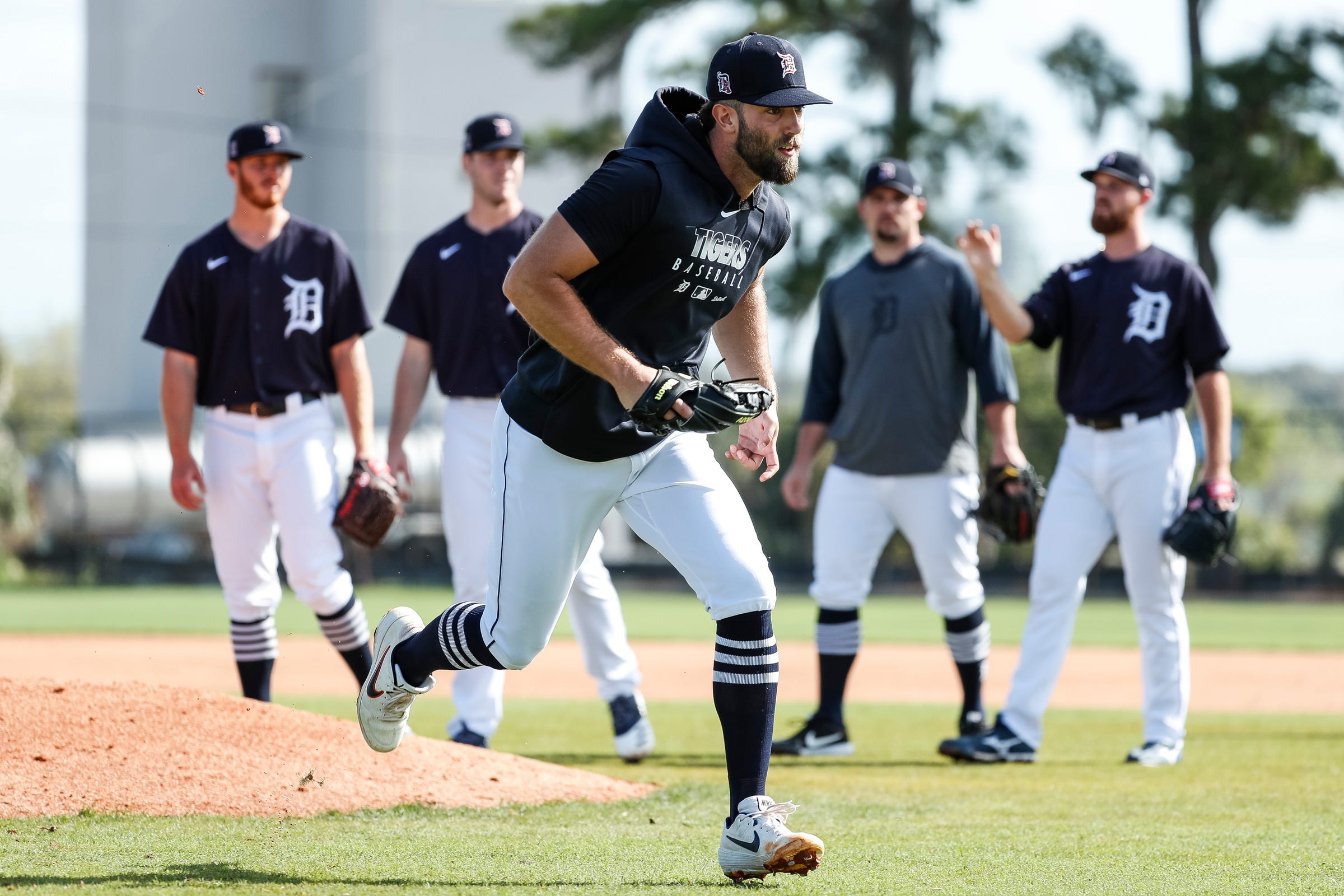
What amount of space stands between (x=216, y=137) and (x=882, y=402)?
41282 millimetres

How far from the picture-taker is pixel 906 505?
7285 mm

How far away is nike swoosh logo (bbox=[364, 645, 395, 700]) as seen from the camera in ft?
15.2

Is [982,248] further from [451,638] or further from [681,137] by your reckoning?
[451,638]

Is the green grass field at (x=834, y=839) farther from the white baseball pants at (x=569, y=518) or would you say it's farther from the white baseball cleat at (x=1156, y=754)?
the white baseball pants at (x=569, y=518)

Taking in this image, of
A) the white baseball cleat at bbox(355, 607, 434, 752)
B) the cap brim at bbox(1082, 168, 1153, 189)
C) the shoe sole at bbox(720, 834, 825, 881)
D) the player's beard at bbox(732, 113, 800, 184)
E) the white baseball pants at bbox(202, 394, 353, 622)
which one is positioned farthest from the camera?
the cap brim at bbox(1082, 168, 1153, 189)

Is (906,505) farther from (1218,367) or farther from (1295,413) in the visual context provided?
(1295,413)

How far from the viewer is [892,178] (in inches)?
287

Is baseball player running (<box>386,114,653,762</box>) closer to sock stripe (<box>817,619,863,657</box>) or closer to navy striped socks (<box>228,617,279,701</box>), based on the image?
navy striped socks (<box>228,617,279,701</box>)

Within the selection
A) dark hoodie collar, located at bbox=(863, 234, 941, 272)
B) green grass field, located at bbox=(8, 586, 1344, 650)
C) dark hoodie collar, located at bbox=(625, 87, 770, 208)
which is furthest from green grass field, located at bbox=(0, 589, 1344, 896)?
green grass field, located at bbox=(8, 586, 1344, 650)

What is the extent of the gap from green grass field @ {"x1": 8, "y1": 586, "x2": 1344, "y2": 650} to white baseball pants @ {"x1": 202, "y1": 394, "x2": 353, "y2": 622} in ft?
25.6

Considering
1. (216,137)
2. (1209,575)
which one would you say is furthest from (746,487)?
(216,137)

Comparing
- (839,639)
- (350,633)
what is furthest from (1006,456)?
(350,633)

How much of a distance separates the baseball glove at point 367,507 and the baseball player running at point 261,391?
0.09m

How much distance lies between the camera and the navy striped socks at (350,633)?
21.4ft
